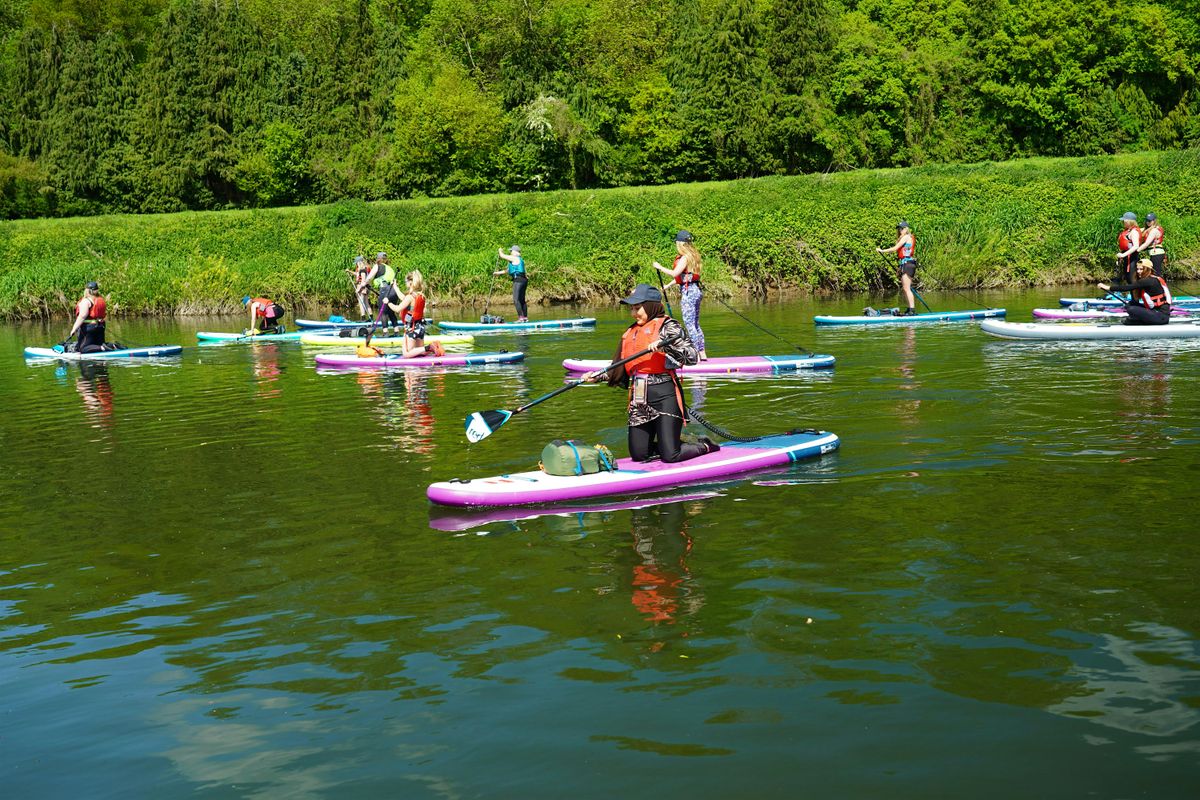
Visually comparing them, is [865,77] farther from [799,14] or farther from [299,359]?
[299,359]

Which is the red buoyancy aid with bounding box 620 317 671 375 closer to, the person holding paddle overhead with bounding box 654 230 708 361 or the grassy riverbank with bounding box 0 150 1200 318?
the person holding paddle overhead with bounding box 654 230 708 361

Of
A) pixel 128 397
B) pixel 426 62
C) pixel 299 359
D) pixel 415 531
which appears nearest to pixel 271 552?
pixel 415 531

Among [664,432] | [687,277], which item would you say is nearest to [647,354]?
[664,432]

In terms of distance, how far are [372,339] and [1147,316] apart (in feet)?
43.9

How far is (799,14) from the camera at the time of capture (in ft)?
159

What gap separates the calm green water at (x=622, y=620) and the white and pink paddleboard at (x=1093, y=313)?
31.2ft

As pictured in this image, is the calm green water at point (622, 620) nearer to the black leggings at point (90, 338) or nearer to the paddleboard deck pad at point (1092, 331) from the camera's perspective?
the paddleboard deck pad at point (1092, 331)

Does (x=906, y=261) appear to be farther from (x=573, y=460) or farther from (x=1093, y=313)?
(x=573, y=460)

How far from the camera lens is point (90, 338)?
24.9 metres

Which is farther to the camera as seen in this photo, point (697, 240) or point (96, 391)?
point (697, 240)

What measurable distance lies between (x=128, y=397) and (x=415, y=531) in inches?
422

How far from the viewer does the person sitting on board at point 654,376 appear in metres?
10.7

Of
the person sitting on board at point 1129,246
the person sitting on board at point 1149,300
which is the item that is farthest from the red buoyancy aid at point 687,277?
the person sitting on board at point 1129,246

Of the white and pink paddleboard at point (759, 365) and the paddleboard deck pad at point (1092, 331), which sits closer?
the white and pink paddleboard at point (759, 365)
